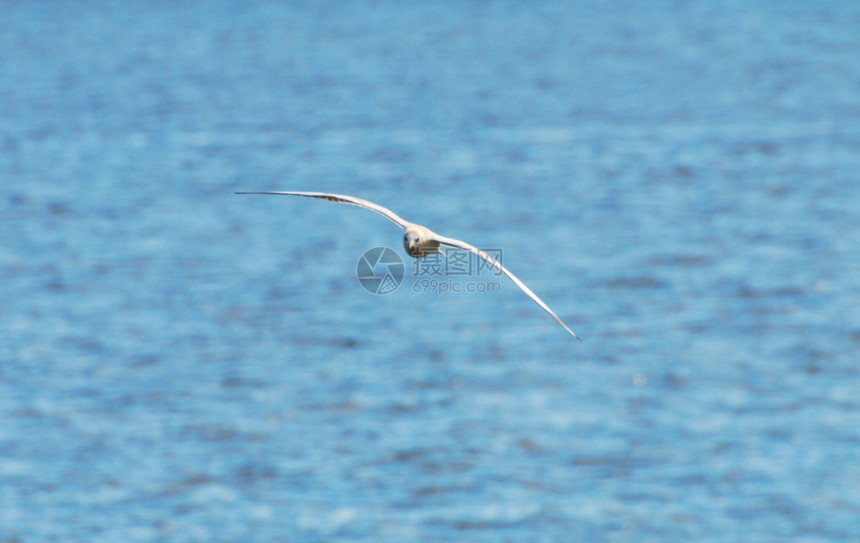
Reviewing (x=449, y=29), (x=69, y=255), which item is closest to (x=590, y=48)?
(x=449, y=29)

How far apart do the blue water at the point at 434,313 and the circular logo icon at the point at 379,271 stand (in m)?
0.78

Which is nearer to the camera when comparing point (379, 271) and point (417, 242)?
point (417, 242)

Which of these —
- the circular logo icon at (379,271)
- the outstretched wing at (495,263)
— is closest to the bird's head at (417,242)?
the outstretched wing at (495,263)

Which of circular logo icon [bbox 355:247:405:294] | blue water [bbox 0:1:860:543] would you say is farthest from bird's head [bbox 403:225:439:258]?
circular logo icon [bbox 355:247:405:294]

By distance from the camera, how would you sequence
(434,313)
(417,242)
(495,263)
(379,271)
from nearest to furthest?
1. (495,263)
2. (417,242)
3. (434,313)
4. (379,271)

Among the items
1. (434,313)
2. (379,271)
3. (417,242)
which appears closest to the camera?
(417,242)

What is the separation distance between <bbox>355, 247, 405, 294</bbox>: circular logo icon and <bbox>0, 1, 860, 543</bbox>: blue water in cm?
78

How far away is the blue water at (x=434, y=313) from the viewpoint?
31812 millimetres

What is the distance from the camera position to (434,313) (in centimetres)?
4472

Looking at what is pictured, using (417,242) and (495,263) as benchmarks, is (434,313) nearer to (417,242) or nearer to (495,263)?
(417,242)

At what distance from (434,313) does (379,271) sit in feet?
11.4

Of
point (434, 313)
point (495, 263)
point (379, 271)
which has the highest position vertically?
point (495, 263)

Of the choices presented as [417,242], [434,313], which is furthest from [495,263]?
[434,313]

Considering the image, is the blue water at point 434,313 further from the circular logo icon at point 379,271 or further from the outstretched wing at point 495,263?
the outstretched wing at point 495,263
